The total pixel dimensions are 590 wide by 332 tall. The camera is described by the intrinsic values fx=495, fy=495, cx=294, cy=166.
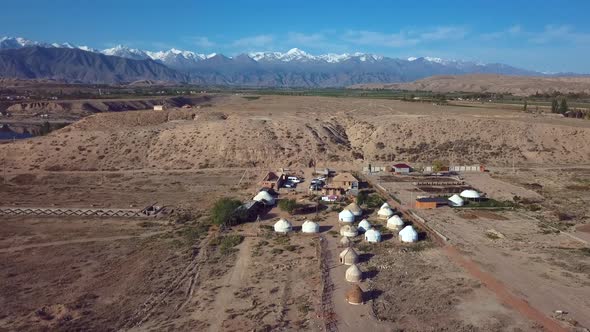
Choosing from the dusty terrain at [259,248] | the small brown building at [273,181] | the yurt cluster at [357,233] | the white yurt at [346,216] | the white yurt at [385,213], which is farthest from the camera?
the small brown building at [273,181]

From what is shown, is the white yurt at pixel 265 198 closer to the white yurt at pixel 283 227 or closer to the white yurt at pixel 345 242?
the white yurt at pixel 283 227

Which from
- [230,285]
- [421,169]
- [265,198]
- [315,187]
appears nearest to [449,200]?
[315,187]

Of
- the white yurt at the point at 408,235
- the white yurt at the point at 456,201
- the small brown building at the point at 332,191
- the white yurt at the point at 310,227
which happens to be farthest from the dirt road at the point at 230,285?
the white yurt at the point at 456,201

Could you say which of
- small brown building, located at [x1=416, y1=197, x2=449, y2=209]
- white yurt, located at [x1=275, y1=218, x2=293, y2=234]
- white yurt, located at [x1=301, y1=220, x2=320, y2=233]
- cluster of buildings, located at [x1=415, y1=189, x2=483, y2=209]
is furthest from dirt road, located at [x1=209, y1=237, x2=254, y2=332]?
cluster of buildings, located at [x1=415, y1=189, x2=483, y2=209]

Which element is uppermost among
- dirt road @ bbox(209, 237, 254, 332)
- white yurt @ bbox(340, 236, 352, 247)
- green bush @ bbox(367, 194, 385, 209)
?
green bush @ bbox(367, 194, 385, 209)

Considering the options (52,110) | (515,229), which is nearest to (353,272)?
(515,229)

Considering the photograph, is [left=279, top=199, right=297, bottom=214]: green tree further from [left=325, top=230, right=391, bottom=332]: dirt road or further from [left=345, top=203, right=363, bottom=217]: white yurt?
[left=325, top=230, right=391, bottom=332]: dirt road
